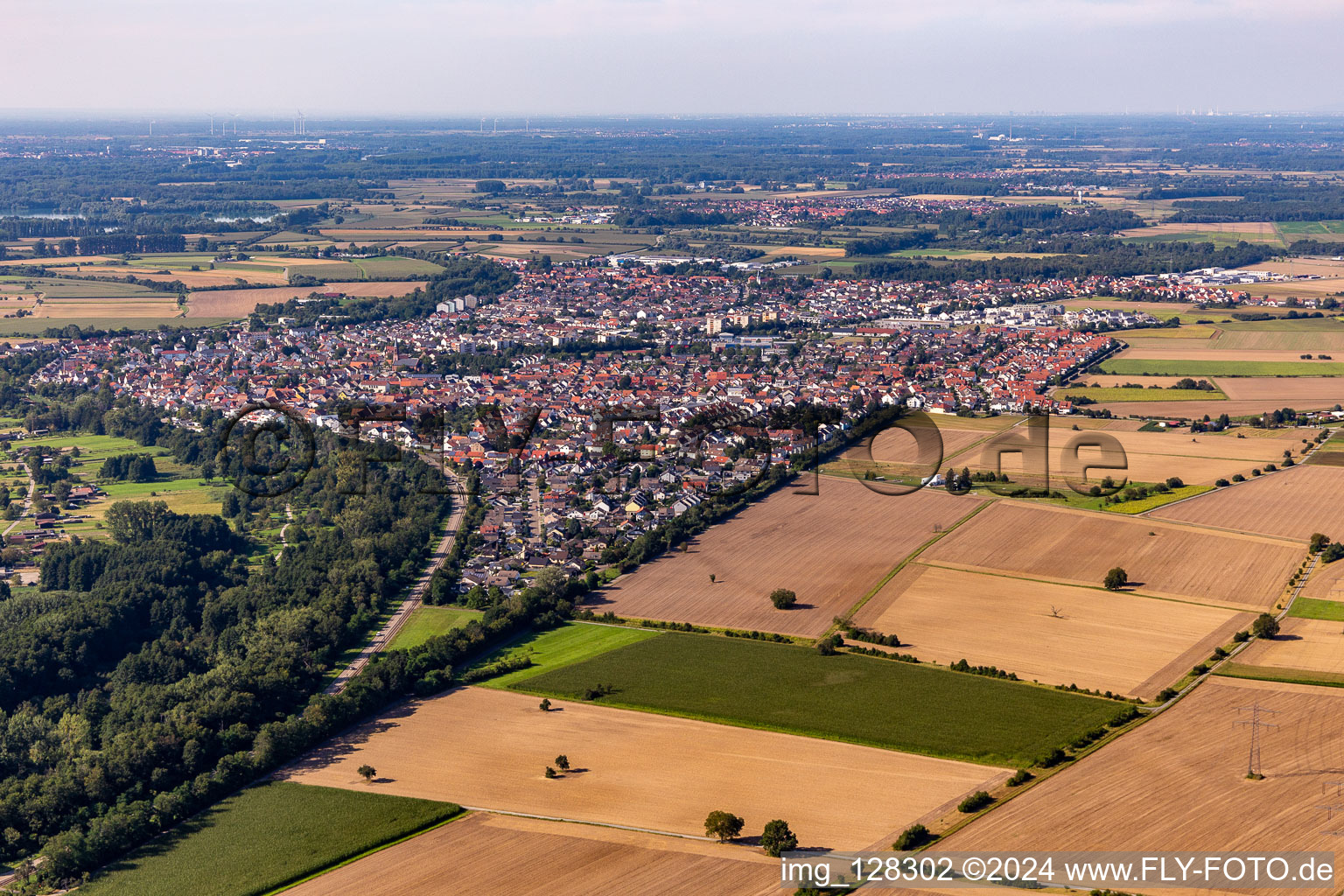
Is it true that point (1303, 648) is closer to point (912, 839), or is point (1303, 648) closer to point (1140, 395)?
point (912, 839)

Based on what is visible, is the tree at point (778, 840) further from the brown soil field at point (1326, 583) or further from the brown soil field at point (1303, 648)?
the brown soil field at point (1326, 583)

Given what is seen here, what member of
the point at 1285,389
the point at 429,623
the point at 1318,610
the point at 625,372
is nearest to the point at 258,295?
the point at 625,372

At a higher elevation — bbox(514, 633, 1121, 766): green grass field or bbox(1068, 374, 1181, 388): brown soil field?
bbox(1068, 374, 1181, 388): brown soil field

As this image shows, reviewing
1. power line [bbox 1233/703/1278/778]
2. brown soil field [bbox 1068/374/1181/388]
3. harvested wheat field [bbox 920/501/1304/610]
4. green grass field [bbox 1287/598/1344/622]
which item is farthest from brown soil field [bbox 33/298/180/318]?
power line [bbox 1233/703/1278/778]

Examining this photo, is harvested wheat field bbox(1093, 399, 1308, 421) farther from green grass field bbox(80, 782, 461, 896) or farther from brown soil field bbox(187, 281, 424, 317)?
brown soil field bbox(187, 281, 424, 317)

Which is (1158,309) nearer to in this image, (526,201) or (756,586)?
(756,586)

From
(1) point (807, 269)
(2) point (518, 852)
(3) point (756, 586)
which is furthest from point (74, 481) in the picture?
(1) point (807, 269)

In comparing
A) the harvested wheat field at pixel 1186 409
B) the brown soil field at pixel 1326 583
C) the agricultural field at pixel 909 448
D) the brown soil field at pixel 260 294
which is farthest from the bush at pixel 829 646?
the brown soil field at pixel 260 294
